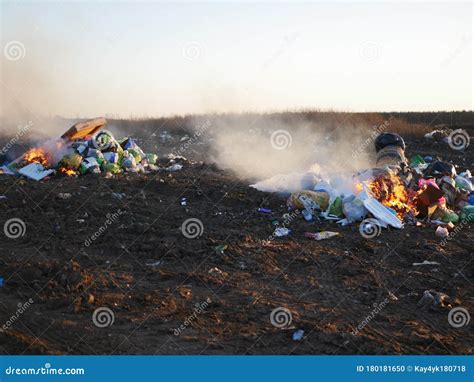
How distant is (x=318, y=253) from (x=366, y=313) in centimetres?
168

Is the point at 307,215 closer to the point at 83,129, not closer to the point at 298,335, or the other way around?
the point at 298,335

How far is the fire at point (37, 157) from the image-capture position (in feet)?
36.3

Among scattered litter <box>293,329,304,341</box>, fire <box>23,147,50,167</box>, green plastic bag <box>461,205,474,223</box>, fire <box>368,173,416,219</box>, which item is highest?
fire <box>23,147,50,167</box>

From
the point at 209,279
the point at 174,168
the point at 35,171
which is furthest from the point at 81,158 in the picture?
the point at 209,279

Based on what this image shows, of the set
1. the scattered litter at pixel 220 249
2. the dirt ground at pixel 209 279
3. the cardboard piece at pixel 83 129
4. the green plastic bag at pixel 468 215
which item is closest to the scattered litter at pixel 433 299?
the dirt ground at pixel 209 279

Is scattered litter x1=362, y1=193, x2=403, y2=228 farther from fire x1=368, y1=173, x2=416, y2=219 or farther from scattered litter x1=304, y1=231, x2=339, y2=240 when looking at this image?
scattered litter x1=304, y1=231, x2=339, y2=240

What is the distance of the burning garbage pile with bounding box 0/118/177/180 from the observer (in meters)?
10.7

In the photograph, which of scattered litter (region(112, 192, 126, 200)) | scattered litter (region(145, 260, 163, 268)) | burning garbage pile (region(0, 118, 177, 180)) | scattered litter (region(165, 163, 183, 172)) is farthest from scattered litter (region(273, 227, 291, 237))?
scattered litter (region(165, 163, 183, 172))

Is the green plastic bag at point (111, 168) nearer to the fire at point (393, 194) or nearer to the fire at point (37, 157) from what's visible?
the fire at point (37, 157)

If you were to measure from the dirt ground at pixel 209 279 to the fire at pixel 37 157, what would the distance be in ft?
4.74

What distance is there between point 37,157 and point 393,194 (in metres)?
7.22

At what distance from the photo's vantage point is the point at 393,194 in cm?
876

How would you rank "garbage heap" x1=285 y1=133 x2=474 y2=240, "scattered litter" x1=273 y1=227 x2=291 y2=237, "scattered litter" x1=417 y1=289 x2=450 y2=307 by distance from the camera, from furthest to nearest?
"garbage heap" x1=285 y1=133 x2=474 y2=240
"scattered litter" x1=273 y1=227 x2=291 y2=237
"scattered litter" x1=417 y1=289 x2=450 y2=307

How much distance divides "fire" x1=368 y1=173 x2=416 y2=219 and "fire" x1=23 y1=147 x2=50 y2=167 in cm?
661
